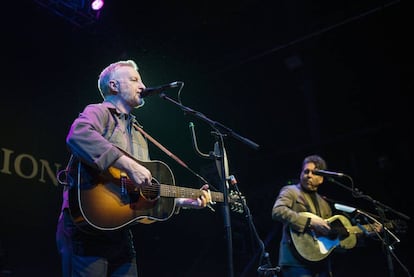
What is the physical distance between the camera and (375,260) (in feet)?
25.6

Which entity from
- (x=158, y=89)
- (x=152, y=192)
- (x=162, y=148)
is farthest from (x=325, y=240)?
(x=158, y=89)

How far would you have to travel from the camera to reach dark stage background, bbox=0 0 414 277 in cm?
631

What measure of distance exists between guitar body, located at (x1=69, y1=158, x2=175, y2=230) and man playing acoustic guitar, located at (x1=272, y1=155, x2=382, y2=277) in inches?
96.2

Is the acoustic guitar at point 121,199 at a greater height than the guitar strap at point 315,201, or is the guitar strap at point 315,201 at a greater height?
the guitar strap at point 315,201

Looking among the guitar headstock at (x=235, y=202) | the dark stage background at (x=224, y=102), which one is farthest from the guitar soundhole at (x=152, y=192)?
the dark stage background at (x=224, y=102)

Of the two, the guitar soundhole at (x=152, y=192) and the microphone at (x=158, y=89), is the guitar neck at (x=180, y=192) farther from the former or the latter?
the microphone at (x=158, y=89)

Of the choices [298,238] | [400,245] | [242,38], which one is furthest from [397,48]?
[298,238]

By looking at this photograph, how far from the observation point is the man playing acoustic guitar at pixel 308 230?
538cm

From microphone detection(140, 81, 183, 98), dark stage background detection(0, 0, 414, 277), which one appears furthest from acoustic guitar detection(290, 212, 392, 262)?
microphone detection(140, 81, 183, 98)

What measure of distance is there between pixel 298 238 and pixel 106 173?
10.3 feet

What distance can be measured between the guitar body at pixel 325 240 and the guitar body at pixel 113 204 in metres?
2.53

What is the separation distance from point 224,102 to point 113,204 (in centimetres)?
666

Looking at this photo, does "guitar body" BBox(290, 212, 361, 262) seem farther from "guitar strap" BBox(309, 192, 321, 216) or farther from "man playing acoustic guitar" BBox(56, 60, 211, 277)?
"man playing acoustic guitar" BBox(56, 60, 211, 277)

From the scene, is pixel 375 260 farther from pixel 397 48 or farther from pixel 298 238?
pixel 397 48
